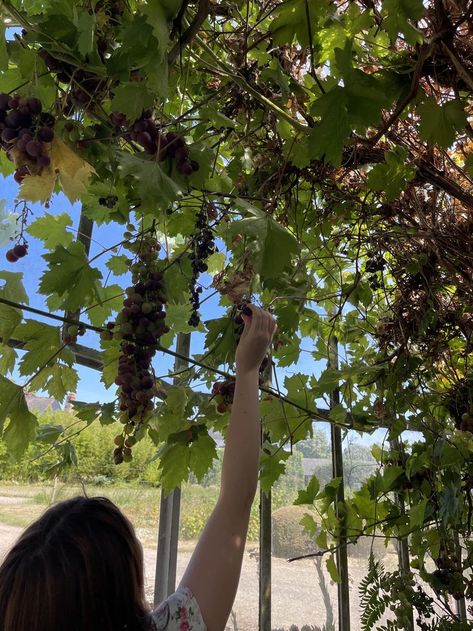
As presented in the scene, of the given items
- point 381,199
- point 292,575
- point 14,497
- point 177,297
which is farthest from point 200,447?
point 292,575

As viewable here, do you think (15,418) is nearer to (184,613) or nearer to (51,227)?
(184,613)

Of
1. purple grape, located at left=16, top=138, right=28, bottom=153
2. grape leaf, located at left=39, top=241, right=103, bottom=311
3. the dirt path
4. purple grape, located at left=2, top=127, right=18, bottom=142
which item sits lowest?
the dirt path

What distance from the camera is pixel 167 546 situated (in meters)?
1.88

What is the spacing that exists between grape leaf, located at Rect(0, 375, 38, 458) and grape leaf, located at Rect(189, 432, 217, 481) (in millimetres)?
306

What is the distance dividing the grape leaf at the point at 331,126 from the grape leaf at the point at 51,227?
2.42 feet

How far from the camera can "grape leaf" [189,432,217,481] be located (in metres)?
1.01

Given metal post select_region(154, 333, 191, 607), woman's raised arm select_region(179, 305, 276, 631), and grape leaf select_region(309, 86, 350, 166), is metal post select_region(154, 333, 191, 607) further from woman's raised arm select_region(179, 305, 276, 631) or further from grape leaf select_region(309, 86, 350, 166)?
grape leaf select_region(309, 86, 350, 166)

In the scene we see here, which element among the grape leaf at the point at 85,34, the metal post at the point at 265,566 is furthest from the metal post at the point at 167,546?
the grape leaf at the point at 85,34

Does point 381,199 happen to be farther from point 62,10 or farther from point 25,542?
point 25,542

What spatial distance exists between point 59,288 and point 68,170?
0.82ft

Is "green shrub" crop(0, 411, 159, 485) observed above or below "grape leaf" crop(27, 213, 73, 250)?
below

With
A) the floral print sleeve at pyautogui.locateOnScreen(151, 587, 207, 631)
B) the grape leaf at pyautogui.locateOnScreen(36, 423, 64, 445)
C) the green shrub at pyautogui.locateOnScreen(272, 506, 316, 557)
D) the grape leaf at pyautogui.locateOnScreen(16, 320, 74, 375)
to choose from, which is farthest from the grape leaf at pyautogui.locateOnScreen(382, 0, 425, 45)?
the green shrub at pyautogui.locateOnScreen(272, 506, 316, 557)

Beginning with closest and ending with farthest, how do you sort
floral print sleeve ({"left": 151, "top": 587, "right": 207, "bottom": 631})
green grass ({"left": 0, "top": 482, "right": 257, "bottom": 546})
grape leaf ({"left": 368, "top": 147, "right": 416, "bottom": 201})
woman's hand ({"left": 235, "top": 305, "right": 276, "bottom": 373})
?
floral print sleeve ({"left": 151, "top": 587, "right": 207, "bottom": 631}) < woman's hand ({"left": 235, "top": 305, "right": 276, "bottom": 373}) < grape leaf ({"left": 368, "top": 147, "right": 416, "bottom": 201}) < green grass ({"left": 0, "top": 482, "right": 257, "bottom": 546})

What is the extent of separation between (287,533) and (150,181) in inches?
78.1
